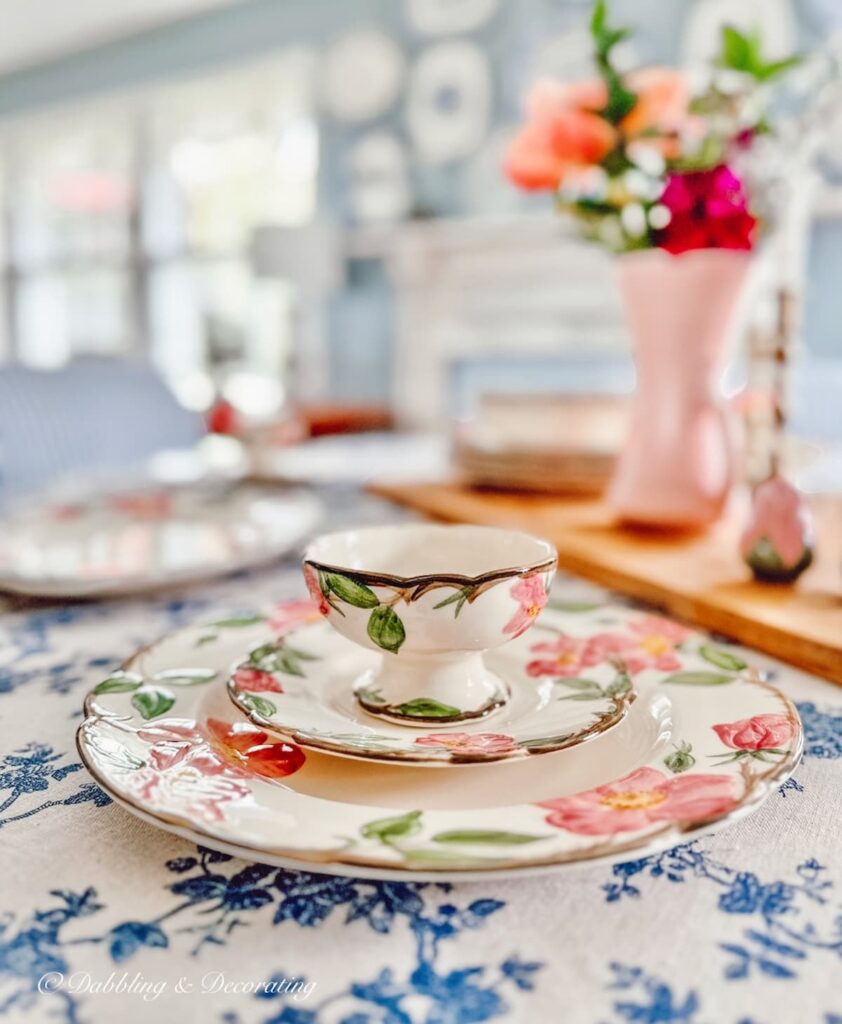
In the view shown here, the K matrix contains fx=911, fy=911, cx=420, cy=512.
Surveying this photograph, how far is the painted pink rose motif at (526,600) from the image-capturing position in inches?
17.1

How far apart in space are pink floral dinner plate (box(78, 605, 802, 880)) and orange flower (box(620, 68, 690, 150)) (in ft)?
1.91

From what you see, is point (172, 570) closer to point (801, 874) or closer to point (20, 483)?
point (801, 874)

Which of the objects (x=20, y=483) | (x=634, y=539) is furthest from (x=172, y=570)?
(x=20, y=483)

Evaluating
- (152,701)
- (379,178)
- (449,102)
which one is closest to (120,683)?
(152,701)

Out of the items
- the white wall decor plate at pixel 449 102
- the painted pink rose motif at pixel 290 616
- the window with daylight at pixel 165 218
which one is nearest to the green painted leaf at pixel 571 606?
the painted pink rose motif at pixel 290 616

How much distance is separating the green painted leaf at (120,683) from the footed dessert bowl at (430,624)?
11cm

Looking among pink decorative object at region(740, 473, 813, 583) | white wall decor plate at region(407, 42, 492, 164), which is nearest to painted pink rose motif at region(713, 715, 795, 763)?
pink decorative object at region(740, 473, 813, 583)

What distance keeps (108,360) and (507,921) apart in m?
1.88

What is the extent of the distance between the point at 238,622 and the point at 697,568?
396mm

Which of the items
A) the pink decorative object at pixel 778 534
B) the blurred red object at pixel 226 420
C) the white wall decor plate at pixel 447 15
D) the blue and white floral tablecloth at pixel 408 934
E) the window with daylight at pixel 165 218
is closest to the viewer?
the blue and white floral tablecloth at pixel 408 934

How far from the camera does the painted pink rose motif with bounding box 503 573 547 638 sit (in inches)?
17.1

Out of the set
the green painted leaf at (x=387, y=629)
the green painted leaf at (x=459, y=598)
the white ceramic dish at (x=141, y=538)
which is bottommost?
the white ceramic dish at (x=141, y=538)

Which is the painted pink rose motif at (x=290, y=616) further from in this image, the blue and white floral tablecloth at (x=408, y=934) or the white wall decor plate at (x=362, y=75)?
the white wall decor plate at (x=362, y=75)

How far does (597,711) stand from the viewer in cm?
42
